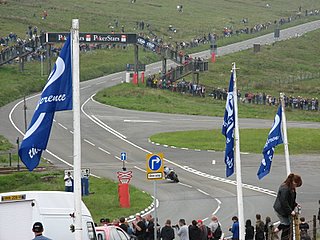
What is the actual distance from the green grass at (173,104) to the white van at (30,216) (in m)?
53.6

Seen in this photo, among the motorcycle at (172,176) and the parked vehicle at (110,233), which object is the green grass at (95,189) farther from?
the parked vehicle at (110,233)

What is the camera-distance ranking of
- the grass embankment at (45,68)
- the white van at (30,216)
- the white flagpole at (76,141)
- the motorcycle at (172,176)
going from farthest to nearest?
1. the grass embankment at (45,68)
2. the motorcycle at (172,176)
3. the white van at (30,216)
4. the white flagpole at (76,141)

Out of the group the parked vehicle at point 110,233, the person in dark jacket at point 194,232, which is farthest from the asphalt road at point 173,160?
the parked vehicle at point 110,233

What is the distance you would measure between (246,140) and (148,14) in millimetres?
80207

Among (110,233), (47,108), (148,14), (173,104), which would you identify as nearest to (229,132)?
(110,233)

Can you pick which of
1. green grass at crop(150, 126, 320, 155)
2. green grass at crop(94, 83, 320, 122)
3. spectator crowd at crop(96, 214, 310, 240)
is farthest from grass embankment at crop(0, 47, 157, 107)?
spectator crowd at crop(96, 214, 310, 240)

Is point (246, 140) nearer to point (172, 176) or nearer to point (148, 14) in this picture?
point (172, 176)

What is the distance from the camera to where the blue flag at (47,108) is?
15781 mm

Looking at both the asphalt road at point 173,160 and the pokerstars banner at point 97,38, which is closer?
the asphalt road at point 173,160

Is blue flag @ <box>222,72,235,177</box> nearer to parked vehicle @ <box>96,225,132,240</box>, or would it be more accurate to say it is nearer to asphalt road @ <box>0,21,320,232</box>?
parked vehicle @ <box>96,225,132,240</box>

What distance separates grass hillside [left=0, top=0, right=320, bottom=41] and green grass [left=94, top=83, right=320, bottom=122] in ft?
86.8

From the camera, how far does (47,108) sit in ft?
51.9

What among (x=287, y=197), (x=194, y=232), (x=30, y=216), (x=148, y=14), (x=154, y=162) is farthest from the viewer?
(x=148, y=14)

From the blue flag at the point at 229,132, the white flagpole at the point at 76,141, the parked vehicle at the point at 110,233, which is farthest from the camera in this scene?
the parked vehicle at the point at 110,233
